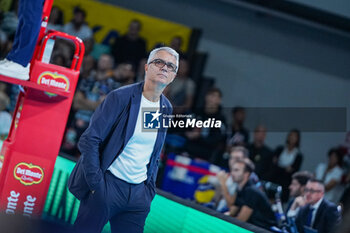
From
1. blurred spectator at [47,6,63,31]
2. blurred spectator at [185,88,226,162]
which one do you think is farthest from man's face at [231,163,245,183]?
blurred spectator at [47,6,63,31]

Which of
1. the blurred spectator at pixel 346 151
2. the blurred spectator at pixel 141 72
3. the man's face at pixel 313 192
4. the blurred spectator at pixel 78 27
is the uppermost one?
the blurred spectator at pixel 78 27

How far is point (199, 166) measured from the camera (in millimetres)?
6734

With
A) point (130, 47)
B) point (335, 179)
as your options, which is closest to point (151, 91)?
point (335, 179)

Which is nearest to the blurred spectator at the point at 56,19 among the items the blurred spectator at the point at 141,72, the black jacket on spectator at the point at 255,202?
the blurred spectator at the point at 141,72

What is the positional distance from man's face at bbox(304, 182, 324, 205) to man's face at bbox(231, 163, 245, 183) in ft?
2.31

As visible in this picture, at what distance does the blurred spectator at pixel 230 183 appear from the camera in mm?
6137

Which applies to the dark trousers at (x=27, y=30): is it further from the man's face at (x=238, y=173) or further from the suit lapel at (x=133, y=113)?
the man's face at (x=238, y=173)

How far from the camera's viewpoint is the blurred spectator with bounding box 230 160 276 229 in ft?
18.8

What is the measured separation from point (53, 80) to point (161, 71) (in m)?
1.00

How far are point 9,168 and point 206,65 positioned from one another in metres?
6.12

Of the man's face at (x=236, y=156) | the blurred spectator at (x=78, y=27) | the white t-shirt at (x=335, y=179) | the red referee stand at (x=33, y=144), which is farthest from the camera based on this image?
the blurred spectator at (x=78, y=27)

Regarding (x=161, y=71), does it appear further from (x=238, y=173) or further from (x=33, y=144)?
(x=238, y=173)

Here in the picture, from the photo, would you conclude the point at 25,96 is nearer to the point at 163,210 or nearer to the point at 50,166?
the point at 50,166

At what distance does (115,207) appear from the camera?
3.68 meters
